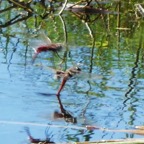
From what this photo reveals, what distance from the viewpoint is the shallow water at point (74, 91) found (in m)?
3.30

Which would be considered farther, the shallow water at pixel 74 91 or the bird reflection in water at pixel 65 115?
the bird reflection in water at pixel 65 115

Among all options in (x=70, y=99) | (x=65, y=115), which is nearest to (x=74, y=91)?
(x=70, y=99)

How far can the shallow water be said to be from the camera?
10.8 feet

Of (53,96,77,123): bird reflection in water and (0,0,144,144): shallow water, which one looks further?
(53,96,77,123): bird reflection in water

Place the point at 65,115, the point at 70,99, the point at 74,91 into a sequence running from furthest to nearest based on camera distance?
the point at 74,91 < the point at 70,99 < the point at 65,115

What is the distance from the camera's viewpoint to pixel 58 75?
4164 mm

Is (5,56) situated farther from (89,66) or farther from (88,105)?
(88,105)

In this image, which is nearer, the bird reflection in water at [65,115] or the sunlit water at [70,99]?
the sunlit water at [70,99]

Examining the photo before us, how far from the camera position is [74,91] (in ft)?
13.3

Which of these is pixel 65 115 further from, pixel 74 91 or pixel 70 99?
pixel 74 91

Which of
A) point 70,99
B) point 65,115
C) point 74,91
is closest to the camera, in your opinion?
point 65,115

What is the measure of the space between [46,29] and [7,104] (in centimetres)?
265

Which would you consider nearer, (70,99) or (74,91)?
(70,99)

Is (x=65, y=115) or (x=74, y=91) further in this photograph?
(x=74, y=91)
